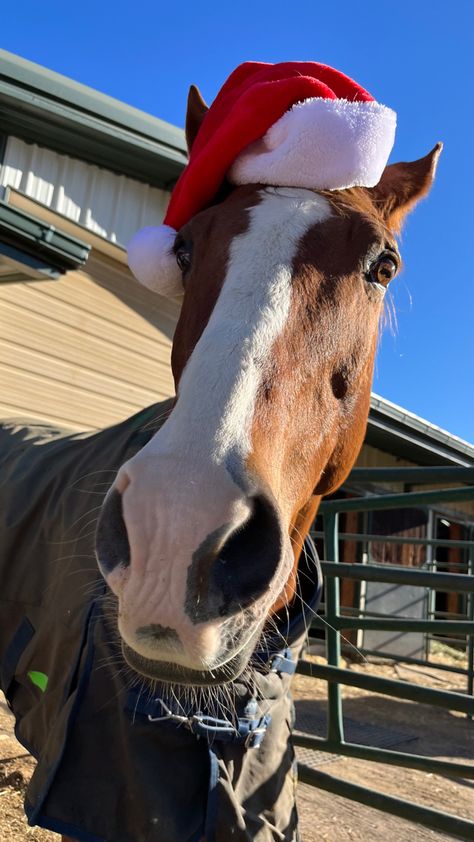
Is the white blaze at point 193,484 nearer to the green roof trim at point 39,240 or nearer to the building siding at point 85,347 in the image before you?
the green roof trim at point 39,240

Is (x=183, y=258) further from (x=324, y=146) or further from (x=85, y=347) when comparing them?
(x=85, y=347)

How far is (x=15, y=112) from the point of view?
6.11 m

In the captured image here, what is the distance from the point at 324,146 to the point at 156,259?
634 millimetres

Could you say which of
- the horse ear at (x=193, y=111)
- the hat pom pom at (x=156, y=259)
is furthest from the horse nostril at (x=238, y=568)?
the horse ear at (x=193, y=111)

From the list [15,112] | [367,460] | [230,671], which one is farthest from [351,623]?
[367,460]

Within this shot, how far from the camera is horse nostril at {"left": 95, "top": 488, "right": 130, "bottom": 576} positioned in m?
1.13

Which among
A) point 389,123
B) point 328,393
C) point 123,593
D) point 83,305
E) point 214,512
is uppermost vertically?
point 83,305

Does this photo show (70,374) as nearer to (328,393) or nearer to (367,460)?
(328,393)

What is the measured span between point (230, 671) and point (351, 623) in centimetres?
161

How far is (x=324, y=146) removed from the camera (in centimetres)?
174

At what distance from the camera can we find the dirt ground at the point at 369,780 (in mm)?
3201

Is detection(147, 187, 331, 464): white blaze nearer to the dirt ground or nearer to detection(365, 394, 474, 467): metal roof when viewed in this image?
the dirt ground

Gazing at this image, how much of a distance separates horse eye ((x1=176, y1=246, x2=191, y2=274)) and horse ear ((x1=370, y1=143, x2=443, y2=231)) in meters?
0.72

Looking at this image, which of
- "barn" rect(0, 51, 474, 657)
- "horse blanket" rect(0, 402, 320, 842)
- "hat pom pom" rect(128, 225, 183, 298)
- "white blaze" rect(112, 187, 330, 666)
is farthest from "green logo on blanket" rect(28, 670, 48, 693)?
"barn" rect(0, 51, 474, 657)
